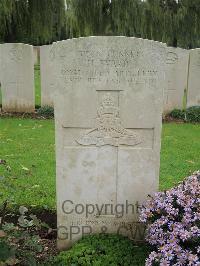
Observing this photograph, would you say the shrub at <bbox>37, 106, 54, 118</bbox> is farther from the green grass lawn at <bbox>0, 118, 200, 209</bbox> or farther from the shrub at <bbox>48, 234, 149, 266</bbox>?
the shrub at <bbox>48, 234, 149, 266</bbox>

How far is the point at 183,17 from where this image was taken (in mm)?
18062

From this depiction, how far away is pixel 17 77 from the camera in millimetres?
9430

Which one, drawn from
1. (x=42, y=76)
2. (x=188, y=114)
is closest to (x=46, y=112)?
(x=42, y=76)

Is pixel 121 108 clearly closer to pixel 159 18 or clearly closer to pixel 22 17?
pixel 22 17

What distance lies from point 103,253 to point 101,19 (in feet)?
45.6

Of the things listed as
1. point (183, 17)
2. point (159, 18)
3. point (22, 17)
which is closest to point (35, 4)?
point (22, 17)

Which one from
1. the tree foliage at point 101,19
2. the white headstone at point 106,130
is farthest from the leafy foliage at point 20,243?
the tree foliage at point 101,19

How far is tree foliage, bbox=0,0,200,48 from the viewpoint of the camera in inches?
553

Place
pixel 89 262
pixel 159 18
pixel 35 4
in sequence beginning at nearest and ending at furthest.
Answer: pixel 89 262
pixel 35 4
pixel 159 18

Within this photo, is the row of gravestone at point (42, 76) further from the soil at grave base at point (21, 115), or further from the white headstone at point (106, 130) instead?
the white headstone at point (106, 130)

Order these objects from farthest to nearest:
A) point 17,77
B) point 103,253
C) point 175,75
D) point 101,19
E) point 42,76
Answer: point 101,19, point 42,76, point 175,75, point 17,77, point 103,253

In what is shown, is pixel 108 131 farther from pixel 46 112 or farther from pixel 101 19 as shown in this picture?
pixel 101 19

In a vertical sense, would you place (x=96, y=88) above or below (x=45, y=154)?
above

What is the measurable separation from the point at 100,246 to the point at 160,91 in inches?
51.8
